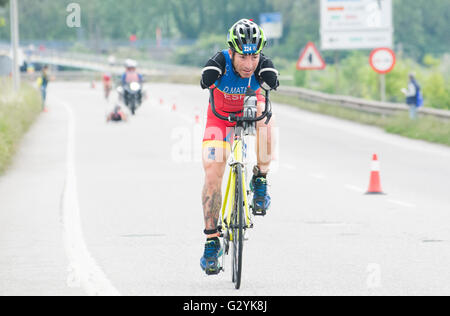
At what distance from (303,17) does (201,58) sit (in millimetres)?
13317

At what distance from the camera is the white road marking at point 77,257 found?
7.45m

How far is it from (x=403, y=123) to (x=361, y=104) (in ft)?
20.7

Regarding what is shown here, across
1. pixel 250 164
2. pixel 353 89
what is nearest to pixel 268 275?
pixel 250 164

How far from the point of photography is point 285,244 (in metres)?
9.74

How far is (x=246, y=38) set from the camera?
748cm

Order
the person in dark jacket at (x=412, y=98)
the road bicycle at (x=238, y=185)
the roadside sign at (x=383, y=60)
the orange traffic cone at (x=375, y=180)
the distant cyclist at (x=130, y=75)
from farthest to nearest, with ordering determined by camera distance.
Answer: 1. the distant cyclist at (x=130, y=75)
2. the roadside sign at (x=383, y=60)
3. the person in dark jacket at (x=412, y=98)
4. the orange traffic cone at (x=375, y=180)
5. the road bicycle at (x=238, y=185)

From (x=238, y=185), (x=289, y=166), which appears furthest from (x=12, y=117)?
(x=238, y=185)

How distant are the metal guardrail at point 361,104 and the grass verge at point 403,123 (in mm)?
183

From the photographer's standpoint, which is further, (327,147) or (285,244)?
(327,147)

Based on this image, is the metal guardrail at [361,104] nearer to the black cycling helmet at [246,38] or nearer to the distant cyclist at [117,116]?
the distant cyclist at [117,116]

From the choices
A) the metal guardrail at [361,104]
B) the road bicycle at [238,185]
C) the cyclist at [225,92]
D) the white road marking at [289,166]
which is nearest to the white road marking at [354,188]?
the white road marking at [289,166]

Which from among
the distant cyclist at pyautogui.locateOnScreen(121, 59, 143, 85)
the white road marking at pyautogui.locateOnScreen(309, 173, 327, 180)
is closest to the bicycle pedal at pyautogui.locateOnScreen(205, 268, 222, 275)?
the white road marking at pyautogui.locateOnScreen(309, 173, 327, 180)

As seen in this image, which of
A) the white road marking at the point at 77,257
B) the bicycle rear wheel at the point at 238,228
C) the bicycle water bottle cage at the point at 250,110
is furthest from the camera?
the bicycle water bottle cage at the point at 250,110

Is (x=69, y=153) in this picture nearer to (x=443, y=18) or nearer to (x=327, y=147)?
(x=327, y=147)
